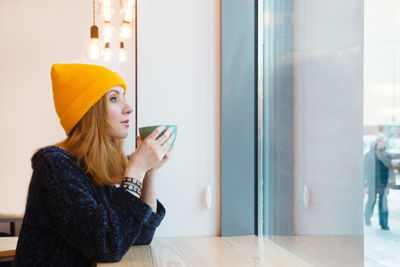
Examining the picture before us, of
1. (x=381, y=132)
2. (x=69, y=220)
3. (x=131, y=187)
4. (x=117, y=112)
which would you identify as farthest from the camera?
(x=117, y=112)

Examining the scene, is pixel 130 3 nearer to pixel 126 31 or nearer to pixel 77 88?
pixel 126 31

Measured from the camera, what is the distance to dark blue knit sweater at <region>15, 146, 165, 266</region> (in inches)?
40.3

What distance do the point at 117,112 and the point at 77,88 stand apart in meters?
0.14

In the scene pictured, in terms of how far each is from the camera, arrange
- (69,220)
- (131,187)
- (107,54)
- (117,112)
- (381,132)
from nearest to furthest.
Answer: (381,132) → (69,220) → (131,187) → (117,112) → (107,54)

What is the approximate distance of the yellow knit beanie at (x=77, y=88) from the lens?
1.18 meters

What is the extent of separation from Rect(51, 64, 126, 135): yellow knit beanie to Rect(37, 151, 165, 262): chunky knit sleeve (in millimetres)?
165

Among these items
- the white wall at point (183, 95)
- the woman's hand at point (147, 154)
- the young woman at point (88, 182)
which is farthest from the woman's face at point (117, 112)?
the white wall at point (183, 95)

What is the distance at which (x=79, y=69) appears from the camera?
121 cm

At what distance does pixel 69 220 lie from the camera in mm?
1019

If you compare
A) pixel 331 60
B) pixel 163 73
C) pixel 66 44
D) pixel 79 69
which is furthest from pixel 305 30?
pixel 66 44

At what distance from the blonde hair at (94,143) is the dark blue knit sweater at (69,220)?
6cm

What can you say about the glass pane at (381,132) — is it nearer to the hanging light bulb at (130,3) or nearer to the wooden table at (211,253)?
the wooden table at (211,253)

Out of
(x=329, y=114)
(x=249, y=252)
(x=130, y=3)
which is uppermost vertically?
(x=130, y=3)

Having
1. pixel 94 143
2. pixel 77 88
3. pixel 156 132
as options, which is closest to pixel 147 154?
pixel 156 132
